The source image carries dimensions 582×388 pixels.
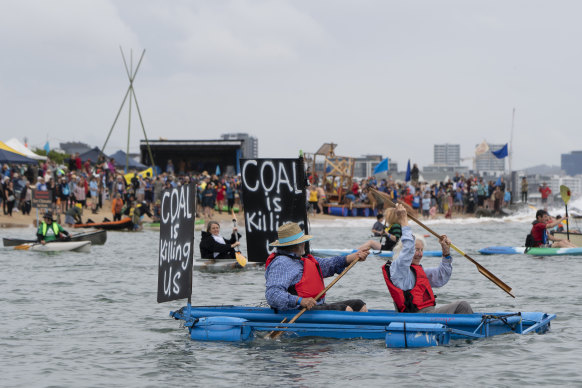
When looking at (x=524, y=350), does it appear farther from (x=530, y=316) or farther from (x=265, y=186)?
(x=265, y=186)

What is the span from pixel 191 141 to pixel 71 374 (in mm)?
46132

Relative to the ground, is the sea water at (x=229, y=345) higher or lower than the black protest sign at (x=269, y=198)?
lower

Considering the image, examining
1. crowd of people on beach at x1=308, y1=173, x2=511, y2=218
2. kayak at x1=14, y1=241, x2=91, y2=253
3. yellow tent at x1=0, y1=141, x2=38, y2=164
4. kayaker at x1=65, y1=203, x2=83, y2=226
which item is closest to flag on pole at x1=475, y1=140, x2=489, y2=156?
crowd of people on beach at x1=308, y1=173, x2=511, y2=218

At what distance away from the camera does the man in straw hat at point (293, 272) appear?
11.5 metres

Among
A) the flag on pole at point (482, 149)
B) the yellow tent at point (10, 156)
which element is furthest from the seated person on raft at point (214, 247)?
the flag on pole at point (482, 149)

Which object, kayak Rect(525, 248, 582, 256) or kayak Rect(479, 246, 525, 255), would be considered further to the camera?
kayak Rect(479, 246, 525, 255)

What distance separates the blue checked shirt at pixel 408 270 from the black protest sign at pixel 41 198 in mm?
24703

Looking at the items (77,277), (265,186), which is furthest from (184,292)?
(77,277)

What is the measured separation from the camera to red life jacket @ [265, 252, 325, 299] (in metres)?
11.6

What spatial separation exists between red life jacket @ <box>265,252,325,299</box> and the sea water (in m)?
0.65

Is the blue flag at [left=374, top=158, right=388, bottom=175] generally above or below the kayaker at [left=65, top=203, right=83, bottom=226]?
above

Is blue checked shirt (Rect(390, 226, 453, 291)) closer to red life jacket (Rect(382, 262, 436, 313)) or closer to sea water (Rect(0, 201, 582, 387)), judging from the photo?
red life jacket (Rect(382, 262, 436, 313))

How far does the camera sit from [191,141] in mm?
56219

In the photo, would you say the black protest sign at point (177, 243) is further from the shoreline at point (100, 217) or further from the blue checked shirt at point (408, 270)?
the shoreline at point (100, 217)
